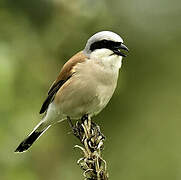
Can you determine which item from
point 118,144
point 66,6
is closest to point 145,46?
point 118,144

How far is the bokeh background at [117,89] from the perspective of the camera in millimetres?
4609

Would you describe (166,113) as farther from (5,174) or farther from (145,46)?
(5,174)

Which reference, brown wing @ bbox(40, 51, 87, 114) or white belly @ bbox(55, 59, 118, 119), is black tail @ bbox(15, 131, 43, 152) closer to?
brown wing @ bbox(40, 51, 87, 114)

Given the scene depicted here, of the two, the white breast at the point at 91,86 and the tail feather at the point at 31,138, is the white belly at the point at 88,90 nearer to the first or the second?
the white breast at the point at 91,86

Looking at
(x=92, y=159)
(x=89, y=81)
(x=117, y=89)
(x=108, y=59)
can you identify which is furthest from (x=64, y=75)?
(x=92, y=159)

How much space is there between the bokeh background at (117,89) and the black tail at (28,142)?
6 centimetres

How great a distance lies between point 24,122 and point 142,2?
3.60 meters

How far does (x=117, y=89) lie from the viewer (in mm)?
5906

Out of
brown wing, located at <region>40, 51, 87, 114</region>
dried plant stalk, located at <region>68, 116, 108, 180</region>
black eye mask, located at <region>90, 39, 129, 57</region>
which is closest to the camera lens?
dried plant stalk, located at <region>68, 116, 108, 180</region>

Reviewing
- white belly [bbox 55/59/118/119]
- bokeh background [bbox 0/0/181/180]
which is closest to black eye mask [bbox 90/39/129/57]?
white belly [bbox 55/59/118/119]

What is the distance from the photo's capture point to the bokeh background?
4.61m

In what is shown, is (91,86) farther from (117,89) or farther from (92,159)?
(92,159)

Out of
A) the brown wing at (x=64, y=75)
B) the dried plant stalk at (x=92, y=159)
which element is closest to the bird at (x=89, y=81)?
the brown wing at (x=64, y=75)

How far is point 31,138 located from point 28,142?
0.09 m
